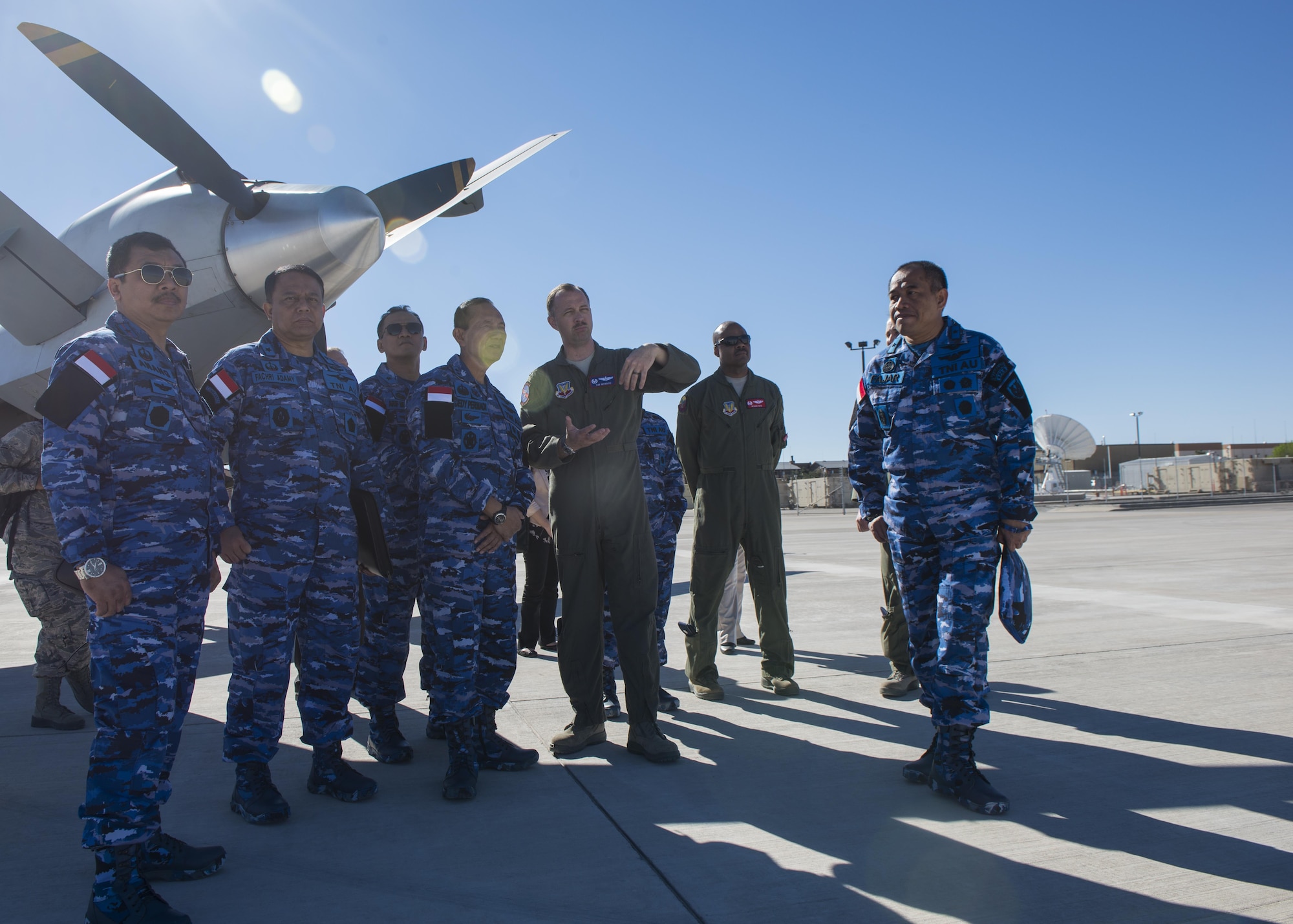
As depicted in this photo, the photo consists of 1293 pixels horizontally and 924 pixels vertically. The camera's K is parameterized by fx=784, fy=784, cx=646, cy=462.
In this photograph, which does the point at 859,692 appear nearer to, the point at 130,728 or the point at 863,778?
the point at 863,778

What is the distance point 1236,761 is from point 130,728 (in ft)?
12.6

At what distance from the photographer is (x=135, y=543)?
234cm

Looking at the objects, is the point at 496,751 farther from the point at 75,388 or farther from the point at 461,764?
the point at 75,388

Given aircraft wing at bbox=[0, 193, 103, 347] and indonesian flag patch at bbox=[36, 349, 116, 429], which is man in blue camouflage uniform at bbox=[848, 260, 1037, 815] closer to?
indonesian flag patch at bbox=[36, 349, 116, 429]

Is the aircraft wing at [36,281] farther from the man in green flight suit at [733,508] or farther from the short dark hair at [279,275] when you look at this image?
the man in green flight suit at [733,508]

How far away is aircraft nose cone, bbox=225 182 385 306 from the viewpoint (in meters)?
6.87

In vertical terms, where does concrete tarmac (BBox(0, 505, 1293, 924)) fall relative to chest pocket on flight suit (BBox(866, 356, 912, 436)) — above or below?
below

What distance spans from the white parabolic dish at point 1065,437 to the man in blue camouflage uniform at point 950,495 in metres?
55.7

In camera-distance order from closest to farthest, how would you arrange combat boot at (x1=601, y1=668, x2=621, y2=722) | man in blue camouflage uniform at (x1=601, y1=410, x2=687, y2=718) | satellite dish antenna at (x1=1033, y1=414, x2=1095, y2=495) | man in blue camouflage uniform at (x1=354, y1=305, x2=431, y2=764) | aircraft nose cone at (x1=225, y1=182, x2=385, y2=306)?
man in blue camouflage uniform at (x1=354, y1=305, x2=431, y2=764)
combat boot at (x1=601, y1=668, x2=621, y2=722)
man in blue camouflage uniform at (x1=601, y1=410, x2=687, y2=718)
aircraft nose cone at (x1=225, y1=182, x2=385, y2=306)
satellite dish antenna at (x1=1033, y1=414, x2=1095, y2=495)

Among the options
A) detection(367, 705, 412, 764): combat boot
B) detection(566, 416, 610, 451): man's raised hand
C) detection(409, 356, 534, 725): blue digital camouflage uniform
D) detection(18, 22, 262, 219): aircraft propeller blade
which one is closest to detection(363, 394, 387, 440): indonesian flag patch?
detection(409, 356, 534, 725): blue digital camouflage uniform

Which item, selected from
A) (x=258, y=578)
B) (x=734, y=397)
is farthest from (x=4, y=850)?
(x=734, y=397)

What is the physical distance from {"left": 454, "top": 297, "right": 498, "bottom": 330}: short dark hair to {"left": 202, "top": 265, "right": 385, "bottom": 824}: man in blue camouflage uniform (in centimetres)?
58

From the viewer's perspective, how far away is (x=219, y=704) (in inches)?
177

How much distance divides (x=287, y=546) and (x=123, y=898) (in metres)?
1.18
